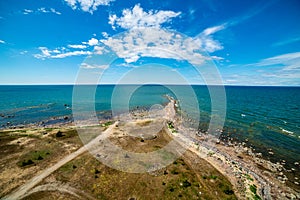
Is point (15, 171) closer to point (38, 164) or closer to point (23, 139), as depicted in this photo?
point (38, 164)

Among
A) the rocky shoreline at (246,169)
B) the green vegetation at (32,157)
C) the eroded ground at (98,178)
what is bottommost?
the rocky shoreline at (246,169)

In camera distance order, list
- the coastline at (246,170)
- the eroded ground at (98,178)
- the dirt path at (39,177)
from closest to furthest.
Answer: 1. the dirt path at (39,177)
2. the eroded ground at (98,178)
3. the coastline at (246,170)

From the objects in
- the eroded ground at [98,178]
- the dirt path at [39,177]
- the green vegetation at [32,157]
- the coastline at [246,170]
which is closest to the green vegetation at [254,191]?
the coastline at [246,170]

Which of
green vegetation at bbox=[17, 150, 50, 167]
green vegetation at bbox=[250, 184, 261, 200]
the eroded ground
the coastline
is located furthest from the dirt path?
green vegetation at bbox=[250, 184, 261, 200]

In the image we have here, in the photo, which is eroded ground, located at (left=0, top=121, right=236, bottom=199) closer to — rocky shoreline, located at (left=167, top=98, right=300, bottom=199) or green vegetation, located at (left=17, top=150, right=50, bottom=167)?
green vegetation, located at (left=17, top=150, right=50, bottom=167)

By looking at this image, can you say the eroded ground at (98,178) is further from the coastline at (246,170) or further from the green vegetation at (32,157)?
the coastline at (246,170)

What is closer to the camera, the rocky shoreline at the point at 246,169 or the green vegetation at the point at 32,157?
the rocky shoreline at the point at 246,169

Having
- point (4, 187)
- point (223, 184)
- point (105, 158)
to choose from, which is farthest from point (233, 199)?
point (4, 187)

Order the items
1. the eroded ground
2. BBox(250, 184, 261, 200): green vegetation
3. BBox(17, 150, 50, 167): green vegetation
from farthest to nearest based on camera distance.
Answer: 1. BBox(17, 150, 50, 167): green vegetation
2. BBox(250, 184, 261, 200): green vegetation
3. the eroded ground

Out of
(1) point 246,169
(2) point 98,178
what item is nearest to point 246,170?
(1) point 246,169
